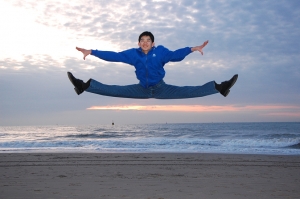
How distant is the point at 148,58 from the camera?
4973 mm

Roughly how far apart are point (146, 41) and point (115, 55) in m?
0.55

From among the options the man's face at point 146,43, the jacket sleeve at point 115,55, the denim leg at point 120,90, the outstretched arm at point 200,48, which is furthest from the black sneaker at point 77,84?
the outstretched arm at point 200,48

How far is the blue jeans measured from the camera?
198 inches

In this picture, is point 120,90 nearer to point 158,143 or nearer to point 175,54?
point 175,54

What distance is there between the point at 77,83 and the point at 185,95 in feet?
5.71

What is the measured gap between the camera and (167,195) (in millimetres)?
7484

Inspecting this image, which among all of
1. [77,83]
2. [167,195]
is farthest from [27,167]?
[77,83]

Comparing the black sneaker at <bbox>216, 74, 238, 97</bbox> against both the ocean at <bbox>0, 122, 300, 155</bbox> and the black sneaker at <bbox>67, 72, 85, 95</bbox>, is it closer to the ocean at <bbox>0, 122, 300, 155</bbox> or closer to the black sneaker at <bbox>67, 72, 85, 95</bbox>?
the black sneaker at <bbox>67, 72, 85, 95</bbox>

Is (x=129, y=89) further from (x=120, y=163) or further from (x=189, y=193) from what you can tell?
(x=120, y=163)

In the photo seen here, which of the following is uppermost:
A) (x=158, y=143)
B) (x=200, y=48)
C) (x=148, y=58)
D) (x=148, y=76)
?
(x=200, y=48)

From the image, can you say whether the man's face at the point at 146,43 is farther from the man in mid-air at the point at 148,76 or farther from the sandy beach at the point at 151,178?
the sandy beach at the point at 151,178

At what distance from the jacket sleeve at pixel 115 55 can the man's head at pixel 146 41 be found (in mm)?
213

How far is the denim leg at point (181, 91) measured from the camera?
198 inches

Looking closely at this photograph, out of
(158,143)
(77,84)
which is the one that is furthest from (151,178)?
(158,143)
